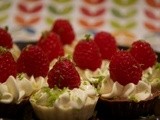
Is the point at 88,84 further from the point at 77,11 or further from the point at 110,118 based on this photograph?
the point at 77,11

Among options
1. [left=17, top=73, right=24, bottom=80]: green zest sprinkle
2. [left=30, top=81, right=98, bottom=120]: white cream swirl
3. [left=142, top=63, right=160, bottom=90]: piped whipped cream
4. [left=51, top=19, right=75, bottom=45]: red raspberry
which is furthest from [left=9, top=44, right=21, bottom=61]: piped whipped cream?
[left=142, top=63, right=160, bottom=90]: piped whipped cream

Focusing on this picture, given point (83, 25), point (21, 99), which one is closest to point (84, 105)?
point (21, 99)

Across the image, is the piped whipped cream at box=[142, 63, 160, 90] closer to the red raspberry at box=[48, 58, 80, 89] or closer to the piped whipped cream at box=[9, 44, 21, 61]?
the red raspberry at box=[48, 58, 80, 89]

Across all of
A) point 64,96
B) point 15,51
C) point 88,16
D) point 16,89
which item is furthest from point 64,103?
point 88,16

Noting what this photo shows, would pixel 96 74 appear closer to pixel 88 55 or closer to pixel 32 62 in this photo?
pixel 88 55

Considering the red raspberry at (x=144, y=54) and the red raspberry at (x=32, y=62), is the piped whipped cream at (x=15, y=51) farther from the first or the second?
the red raspberry at (x=144, y=54)

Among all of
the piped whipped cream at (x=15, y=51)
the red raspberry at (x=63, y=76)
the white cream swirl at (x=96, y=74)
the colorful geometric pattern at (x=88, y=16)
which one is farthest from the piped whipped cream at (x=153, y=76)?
the colorful geometric pattern at (x=88, y=16)
